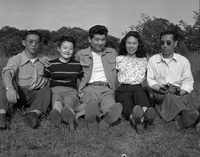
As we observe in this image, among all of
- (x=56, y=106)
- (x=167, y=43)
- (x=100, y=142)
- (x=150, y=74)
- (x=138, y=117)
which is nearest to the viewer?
(x=100, y=142)

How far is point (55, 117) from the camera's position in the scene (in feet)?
10.3

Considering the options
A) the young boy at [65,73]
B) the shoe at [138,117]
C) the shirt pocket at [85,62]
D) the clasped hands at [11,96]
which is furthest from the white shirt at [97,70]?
the clasped hands at [11,96]

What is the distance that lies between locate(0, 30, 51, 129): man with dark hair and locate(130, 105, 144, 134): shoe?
1363 mm

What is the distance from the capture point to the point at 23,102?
12.4 ft

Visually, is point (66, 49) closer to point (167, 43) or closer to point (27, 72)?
point (27, 72)

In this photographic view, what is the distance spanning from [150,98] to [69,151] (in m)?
1.75

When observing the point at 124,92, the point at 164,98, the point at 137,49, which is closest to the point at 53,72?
the point at 124,92

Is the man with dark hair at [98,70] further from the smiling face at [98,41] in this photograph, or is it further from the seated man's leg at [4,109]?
the seated man's leg at [4,109]

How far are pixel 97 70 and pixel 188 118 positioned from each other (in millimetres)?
1813

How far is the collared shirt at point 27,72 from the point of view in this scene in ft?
13.0

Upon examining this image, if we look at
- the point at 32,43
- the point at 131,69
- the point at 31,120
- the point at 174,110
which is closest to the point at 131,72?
the point at 131,69

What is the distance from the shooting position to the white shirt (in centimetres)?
424

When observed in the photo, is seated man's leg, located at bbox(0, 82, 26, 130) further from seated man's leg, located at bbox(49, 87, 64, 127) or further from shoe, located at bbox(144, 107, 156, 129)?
shoe, located at bbox(144, 107, 156, 129)

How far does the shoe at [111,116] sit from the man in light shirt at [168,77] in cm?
81
